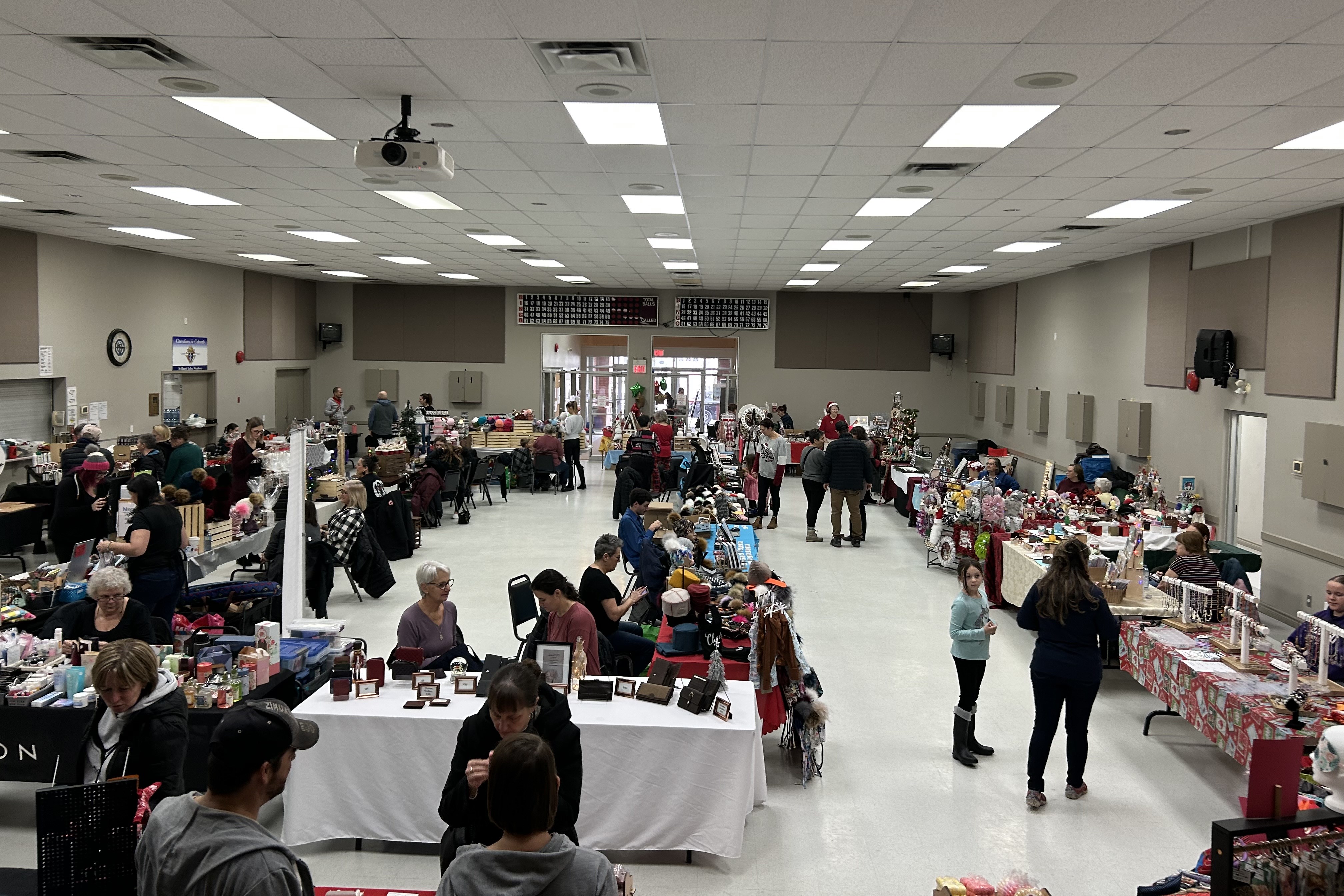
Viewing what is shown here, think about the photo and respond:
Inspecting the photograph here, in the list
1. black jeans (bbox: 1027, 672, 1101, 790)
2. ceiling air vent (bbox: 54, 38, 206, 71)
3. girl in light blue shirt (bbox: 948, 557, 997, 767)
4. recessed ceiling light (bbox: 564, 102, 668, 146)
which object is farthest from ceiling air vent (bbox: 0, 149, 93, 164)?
black jeans (bbox: 1027, 672, 1101, 790)

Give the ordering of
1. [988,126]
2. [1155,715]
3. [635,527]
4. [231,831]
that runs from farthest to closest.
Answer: [635,527] → [1155,715] → [988,126] → [231,831]

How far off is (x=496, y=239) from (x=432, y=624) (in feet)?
24.0

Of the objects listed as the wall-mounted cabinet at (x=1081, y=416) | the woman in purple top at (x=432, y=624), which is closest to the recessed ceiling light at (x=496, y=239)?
the woman in purple top at (x=432, y=624)

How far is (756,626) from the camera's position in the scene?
527cm

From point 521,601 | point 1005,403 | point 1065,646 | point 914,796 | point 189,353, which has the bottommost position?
point 914,796

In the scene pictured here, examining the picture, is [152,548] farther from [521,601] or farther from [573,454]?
[573,454]

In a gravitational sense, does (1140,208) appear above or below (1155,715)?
above

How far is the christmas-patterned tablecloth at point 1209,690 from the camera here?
4797 millimetres

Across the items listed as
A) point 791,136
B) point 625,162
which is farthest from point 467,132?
point 791,136

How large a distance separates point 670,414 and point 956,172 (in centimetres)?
1247

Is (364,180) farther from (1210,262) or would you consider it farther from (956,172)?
(1210,262)

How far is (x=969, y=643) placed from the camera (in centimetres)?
558

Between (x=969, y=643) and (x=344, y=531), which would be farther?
(x=344, y=531)

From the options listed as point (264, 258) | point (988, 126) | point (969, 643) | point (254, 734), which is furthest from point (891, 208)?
point (264, 258)
